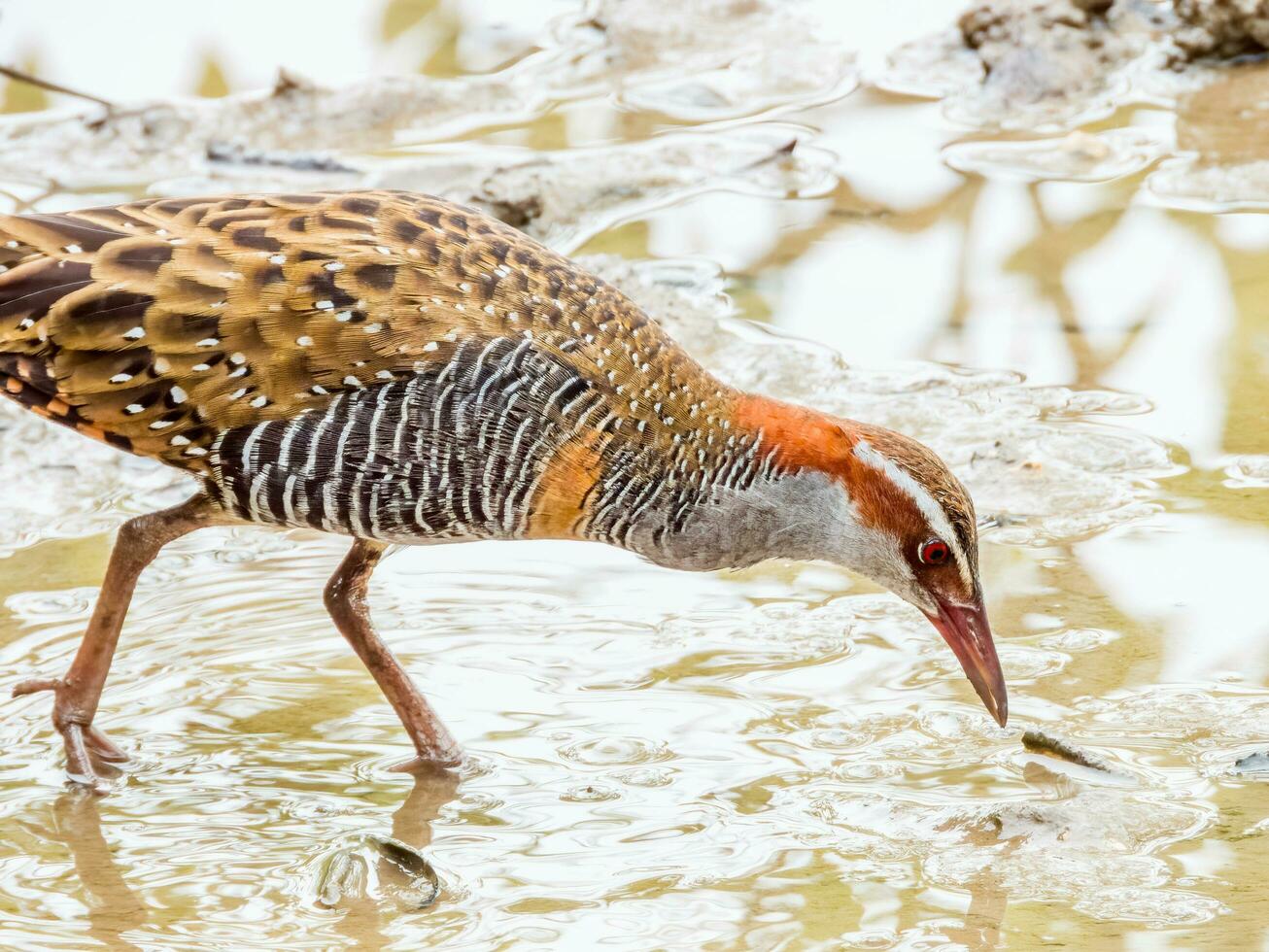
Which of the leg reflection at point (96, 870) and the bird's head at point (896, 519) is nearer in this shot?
the leg reflection at point (96, 870)

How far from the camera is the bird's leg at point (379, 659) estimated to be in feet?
16.8

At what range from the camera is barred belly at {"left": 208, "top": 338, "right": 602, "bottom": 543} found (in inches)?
183

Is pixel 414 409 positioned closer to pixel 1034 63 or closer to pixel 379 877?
pixel 379 877

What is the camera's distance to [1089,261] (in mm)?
7961

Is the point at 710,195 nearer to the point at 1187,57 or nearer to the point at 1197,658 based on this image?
the point at 1187,57

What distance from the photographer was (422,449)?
464 centimetres

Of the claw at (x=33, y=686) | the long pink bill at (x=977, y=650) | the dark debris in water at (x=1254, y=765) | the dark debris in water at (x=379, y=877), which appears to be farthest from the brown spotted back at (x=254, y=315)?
the dark debris in water at (x=1254, y=765)

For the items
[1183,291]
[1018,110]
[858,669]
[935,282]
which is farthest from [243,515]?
[1018,110]

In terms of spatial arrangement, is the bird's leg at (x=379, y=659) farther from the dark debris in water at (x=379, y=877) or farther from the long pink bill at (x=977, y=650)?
the long pink bill at (x=977, y=650)

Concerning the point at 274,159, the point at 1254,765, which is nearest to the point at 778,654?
the point at 1254,765

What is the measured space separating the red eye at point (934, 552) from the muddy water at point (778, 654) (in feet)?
1.86

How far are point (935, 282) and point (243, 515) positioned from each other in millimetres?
3998

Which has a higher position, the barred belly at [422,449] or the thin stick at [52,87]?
the thin stick at [52,87]

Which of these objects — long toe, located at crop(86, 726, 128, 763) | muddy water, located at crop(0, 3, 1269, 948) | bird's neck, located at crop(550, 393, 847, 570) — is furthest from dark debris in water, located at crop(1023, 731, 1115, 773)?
long toe, located at crop(86, 726, 128, 763)
